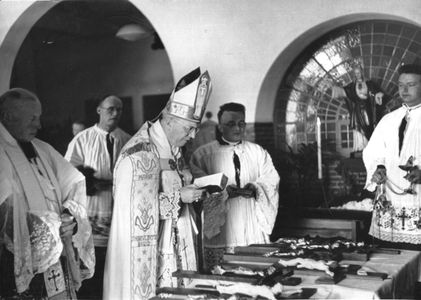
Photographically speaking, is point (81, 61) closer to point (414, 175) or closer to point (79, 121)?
point (79, 121)

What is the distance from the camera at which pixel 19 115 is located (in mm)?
3223

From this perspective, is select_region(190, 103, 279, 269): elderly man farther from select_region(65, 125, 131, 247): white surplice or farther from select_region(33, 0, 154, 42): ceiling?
select_region(33, 0, 154, 42): ceiling

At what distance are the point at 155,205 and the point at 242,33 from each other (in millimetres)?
2285

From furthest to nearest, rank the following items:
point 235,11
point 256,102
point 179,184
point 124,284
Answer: point 256,102 < point 235,11 < point 179,184 < point 124,284

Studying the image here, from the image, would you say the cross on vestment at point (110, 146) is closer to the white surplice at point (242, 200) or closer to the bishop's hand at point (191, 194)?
the white surplice at point (242, 200)

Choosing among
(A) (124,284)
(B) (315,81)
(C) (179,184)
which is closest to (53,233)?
(A) (124,284)

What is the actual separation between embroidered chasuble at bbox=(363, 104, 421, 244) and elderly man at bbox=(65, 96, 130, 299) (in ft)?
7.42

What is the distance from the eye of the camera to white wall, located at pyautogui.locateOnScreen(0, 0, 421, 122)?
4.90 meters

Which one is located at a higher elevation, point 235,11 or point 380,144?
point 235,11

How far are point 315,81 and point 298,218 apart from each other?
1442 mm

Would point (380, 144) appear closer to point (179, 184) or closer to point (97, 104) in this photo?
point (179, 184)

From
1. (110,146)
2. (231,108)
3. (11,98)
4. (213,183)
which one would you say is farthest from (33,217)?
(231,108)

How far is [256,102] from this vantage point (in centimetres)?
551

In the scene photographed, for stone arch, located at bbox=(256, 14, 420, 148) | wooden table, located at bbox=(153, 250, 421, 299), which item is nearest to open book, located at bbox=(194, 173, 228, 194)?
wooden table, located at bbox=(153, 250, 421, 299)
